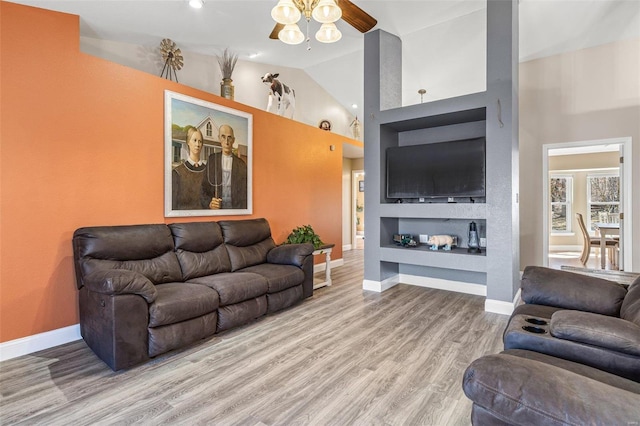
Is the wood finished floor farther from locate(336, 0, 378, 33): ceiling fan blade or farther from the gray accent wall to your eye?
locate(336, 0, 378, 33): ceiling fan blade

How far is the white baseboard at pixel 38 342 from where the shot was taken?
99.6 inches

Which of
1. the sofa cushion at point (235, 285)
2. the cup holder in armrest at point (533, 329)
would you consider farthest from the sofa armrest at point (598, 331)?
the sofa cushion at point (235, 285)

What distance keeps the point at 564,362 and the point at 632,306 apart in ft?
2.12

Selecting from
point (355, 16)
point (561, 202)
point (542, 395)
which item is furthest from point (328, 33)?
point (561, 202)

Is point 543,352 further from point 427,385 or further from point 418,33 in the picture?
point 418,33

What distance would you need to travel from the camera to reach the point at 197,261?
3365mm

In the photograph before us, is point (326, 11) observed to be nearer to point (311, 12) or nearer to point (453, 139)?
point (311, 12)

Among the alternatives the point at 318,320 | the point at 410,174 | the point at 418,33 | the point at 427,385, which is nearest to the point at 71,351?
the point at 318,320

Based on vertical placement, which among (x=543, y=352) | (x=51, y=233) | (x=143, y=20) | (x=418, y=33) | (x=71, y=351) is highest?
(x=418, y=33)

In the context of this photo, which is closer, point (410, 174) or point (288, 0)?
point (288, 0)

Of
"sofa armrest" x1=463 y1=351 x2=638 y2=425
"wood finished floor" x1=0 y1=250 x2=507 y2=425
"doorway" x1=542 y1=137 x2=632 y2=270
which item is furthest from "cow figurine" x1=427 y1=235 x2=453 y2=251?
"doorway" x1=542 y1=137 x2=632 y2=270

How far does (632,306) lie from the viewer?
169 centimetres

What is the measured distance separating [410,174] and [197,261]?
9.52 ft

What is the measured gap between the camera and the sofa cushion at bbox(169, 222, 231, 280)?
3303 millimetres
